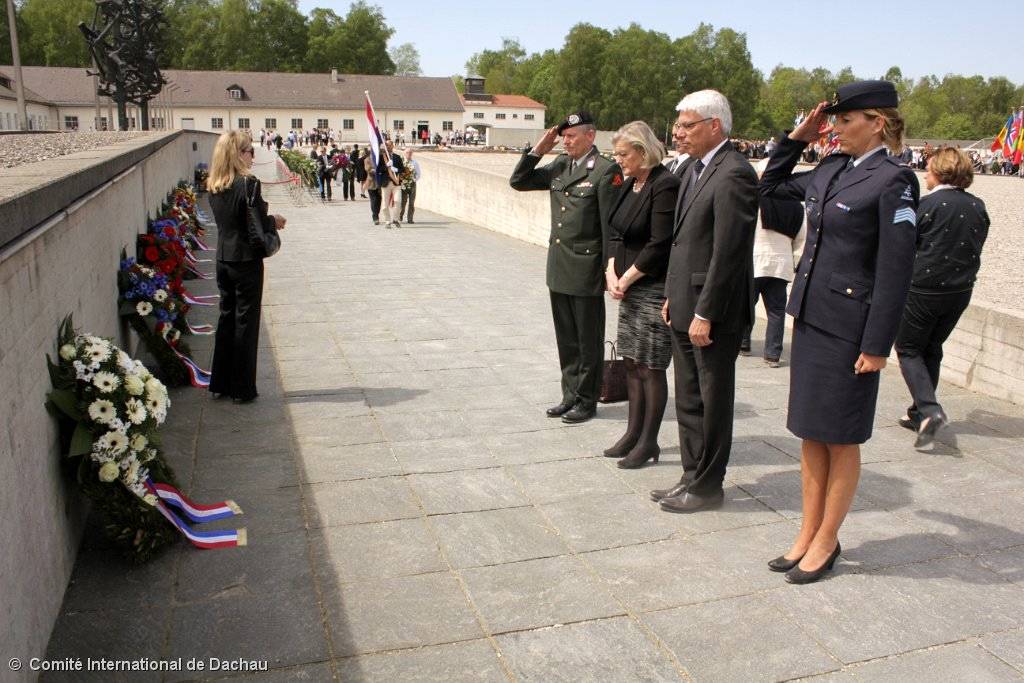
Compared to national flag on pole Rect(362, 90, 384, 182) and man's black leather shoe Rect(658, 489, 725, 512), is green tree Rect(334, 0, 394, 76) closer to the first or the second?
national flag on pole Rect(362, 90, 384, 182)

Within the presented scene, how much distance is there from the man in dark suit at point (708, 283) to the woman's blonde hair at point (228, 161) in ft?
10.2

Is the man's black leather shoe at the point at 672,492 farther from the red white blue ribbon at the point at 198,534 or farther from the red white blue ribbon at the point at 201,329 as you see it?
the red white blue ribbon at the point at 201,329

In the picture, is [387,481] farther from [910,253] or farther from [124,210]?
[124,210]

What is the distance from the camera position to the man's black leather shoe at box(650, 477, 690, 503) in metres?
4.78

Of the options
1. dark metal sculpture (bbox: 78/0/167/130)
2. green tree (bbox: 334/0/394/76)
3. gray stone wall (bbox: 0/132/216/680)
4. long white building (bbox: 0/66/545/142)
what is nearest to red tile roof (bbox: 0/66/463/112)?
long white building (bbox: 0/66/545/142)

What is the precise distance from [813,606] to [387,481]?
2.34 meters

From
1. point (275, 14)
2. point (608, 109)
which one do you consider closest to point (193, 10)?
point (275, 14)

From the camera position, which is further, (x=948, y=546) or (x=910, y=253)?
(x=948, y=546)

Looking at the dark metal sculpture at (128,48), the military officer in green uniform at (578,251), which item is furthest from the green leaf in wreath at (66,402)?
the dark metal sculpture at (128,48)

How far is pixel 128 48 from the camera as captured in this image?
18609 mm

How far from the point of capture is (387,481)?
5094 millimetres

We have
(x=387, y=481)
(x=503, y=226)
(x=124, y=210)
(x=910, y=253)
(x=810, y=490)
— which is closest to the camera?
(x=910, y=253)

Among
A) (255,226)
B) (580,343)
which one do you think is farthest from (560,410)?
→ (255,226)

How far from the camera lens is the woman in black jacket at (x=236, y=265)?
620 cm
